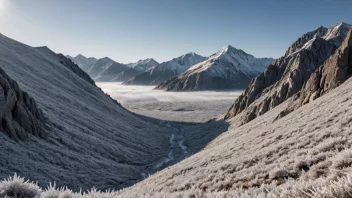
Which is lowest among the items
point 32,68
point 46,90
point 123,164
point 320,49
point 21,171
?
point 123,164

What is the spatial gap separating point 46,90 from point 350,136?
58.8 metres

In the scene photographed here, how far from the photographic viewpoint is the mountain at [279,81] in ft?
196

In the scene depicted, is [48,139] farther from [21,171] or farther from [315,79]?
[315,79]

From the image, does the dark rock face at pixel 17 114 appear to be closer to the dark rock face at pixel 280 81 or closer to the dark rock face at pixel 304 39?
the dark rock face at pixel 280 81

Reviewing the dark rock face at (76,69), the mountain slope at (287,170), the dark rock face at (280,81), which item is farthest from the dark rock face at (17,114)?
the dark rock face at (76,69)

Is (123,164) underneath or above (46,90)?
underneath

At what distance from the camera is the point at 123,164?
40.9 m

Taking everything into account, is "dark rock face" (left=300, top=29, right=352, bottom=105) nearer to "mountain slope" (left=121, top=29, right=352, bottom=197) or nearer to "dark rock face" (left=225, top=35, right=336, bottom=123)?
"mountain slope" (left=121, top=29, right=352, bottom=197)

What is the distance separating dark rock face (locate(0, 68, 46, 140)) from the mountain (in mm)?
41812

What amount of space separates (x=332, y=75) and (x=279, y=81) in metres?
37.7

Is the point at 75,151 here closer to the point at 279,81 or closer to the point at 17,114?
the point at 17,114

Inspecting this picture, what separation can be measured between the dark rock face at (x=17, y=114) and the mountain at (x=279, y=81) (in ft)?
137

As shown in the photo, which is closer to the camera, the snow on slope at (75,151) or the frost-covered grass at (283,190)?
the frost-covered grass at (283,190)

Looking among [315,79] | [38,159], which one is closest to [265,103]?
[315,79]
